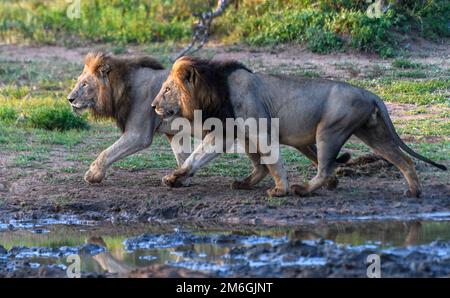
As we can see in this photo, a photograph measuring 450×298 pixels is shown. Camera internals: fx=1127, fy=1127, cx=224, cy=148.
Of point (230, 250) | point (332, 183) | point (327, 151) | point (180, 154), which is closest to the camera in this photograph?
point (230, 250)

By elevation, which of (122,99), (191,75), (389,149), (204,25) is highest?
(191,75)

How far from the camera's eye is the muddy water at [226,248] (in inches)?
268

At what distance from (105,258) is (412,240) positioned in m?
2.10

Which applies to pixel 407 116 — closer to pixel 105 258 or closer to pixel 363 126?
pixel 363 126

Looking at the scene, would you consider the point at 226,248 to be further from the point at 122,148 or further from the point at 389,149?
the point at 122,148

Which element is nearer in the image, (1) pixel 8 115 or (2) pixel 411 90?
(1) pixel 8 115

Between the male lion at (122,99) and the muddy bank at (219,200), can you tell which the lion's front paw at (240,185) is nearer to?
the muddy bank at (219,200)

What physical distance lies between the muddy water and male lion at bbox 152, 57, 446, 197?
657 mm

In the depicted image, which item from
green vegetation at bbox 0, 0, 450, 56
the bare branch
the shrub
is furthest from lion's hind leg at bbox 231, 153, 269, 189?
the bare branch

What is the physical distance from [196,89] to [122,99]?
87 centimetres

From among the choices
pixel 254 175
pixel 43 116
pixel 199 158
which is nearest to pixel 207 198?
pixel 199 158

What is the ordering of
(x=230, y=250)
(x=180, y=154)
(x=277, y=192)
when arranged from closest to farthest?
(x=230, y=250) → (x=277, y=192) → (x=180, y=154)

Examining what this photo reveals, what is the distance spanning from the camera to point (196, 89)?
899 cm

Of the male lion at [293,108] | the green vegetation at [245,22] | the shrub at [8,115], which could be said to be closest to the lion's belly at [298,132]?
the male lion at [293,108]
